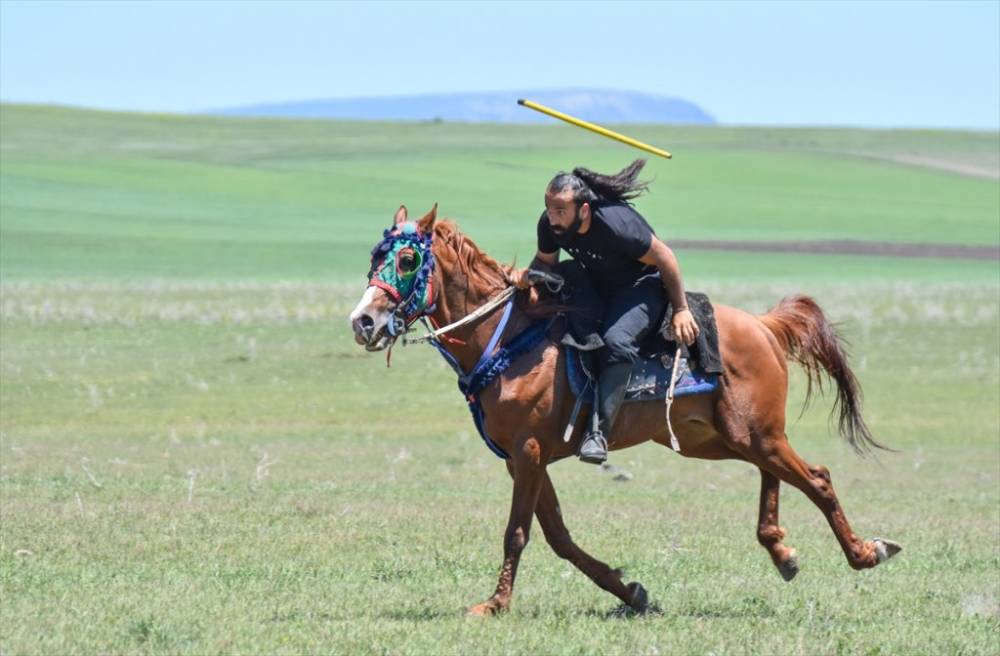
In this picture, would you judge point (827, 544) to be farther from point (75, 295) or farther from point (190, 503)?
point (75, 295)

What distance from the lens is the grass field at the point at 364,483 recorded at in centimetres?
892

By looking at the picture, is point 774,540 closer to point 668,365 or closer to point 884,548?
point 884,548

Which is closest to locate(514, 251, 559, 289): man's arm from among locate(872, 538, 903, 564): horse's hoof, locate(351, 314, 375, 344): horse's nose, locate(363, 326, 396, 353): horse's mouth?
locate(363, 326, 396, 353): horse's mouth

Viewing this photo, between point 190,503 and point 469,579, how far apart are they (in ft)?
13.4

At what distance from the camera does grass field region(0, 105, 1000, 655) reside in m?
8.92

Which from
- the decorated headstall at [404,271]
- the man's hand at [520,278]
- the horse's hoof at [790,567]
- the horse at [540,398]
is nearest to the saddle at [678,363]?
the horse at [540,398]

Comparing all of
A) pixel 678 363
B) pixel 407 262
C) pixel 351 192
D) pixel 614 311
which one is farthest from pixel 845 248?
pixel 407 262

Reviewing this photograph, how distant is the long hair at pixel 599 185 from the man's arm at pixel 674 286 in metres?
0.32

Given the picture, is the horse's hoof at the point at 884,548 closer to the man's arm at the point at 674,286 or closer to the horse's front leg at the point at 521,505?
the man's arm at the point at 674,286

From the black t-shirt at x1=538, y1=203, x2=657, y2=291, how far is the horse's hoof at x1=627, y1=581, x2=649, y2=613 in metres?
1.79

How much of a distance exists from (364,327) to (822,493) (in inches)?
125

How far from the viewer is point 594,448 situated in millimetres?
9344

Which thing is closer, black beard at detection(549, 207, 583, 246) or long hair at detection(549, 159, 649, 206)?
long hair at detection(549, 159, 649, 206)

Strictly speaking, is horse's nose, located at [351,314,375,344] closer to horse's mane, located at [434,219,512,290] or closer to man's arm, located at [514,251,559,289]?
horse's mane, located at [434,219,512,290]
